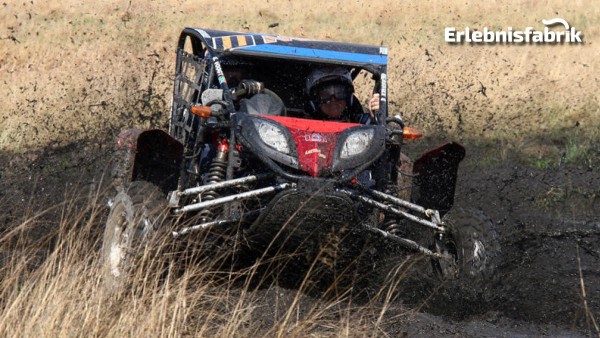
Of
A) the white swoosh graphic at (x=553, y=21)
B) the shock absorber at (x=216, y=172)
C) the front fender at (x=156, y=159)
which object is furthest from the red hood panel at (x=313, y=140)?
the white swoosh graphic at (x=553, y=21)

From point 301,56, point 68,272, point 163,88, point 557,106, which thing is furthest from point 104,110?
point 68,272

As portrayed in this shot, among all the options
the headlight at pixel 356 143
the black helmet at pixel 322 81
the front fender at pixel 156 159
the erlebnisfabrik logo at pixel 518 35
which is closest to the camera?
the headlight at pixel 356 143

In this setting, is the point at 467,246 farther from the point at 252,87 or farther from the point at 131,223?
the point at 131,223

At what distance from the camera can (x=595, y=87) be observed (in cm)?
1534

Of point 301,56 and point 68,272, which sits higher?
point 301,56

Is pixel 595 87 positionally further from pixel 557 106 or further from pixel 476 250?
pixel 476 250

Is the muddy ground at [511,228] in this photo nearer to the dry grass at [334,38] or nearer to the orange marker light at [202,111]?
the orange marker light at [202,111]

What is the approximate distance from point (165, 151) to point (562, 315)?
3.04m

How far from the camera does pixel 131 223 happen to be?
695 cm

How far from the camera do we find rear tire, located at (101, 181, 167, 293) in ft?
22.2

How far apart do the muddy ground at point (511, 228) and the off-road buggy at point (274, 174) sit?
1.43 ft

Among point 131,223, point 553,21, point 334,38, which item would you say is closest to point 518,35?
point 553,21

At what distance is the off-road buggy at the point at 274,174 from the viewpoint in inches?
267

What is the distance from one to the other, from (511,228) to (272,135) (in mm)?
3338
